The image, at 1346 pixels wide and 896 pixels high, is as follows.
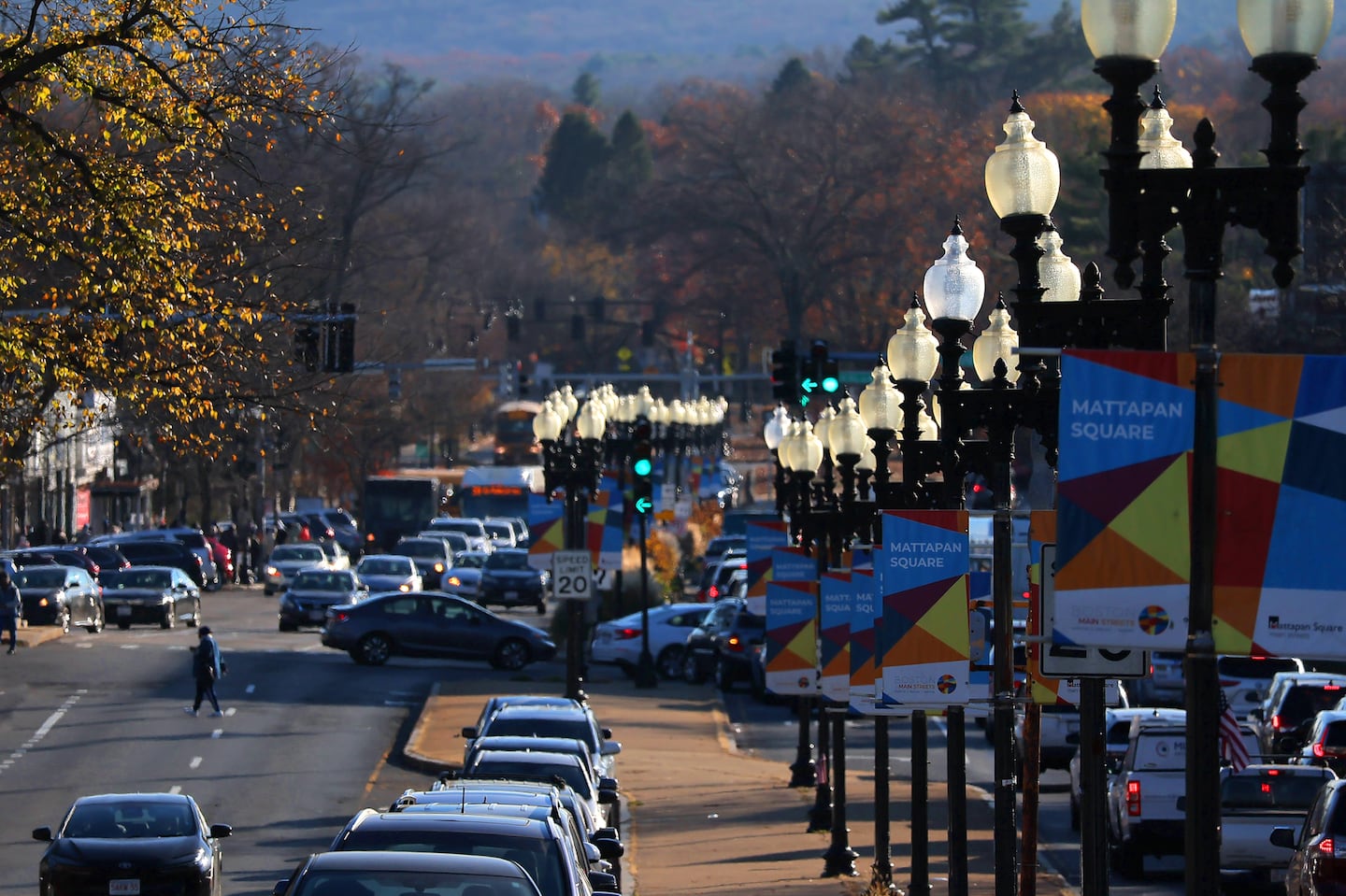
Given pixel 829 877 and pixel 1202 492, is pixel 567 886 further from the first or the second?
pixel 829 877

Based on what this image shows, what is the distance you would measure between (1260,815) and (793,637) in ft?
19.3

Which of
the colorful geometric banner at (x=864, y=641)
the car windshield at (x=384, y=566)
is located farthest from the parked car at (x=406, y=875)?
the car windshield at (x=384, y=566)

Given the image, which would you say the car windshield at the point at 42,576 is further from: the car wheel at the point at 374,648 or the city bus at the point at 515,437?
the city bus at the point at 515,437

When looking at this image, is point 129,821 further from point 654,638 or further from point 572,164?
point 572,164

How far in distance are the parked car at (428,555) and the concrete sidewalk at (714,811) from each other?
22.7 m

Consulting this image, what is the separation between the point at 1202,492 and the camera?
7906 mm

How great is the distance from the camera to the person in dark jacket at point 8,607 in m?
38.5

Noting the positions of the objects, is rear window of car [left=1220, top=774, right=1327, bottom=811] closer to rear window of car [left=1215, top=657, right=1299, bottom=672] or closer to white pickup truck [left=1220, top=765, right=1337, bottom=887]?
white pickup truck [left=1220, top=765, right=1337, bottom=887]

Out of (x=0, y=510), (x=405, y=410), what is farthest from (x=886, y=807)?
(x=405, y=410)

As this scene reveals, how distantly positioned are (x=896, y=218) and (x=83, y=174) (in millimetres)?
55533

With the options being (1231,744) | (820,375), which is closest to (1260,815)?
(1231,744)

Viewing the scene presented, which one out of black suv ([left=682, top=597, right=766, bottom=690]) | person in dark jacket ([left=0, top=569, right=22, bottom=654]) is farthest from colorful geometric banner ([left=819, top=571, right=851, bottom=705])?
person in dark jacket ([left=0, top=569, right=22, bottom=654])

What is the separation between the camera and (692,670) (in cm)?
4200

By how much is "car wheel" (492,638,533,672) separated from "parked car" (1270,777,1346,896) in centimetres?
2543
